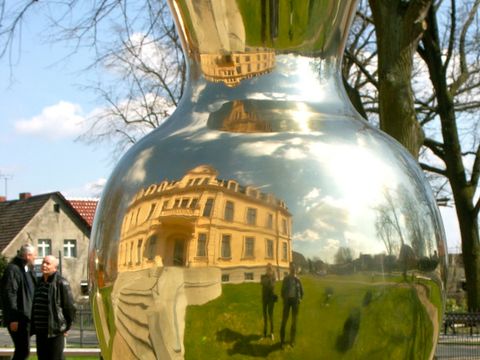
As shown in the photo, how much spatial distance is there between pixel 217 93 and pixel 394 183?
0.32 metres

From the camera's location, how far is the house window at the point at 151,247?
46.2 inches

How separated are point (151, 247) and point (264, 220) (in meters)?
0.17

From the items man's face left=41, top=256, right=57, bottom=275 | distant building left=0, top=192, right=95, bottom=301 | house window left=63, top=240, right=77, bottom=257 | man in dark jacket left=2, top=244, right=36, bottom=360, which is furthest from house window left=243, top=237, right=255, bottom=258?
house window left=63, top=240, right=77, bottom=257

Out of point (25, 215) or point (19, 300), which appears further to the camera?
point (25, 215)

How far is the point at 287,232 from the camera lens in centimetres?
114

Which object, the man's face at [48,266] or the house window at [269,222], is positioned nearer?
the house window at [269,222]

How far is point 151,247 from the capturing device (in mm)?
1179

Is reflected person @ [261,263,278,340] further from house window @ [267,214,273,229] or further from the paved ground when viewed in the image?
the paved ground

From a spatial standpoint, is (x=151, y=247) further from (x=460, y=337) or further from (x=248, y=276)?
(x=460, y=337)

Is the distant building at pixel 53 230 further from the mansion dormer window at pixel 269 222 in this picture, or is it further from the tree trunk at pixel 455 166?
the mansion dormer window at pixel 269 222

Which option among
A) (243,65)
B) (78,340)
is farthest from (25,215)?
(243,65)

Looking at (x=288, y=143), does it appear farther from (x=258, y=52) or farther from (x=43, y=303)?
(x=43, y=303)

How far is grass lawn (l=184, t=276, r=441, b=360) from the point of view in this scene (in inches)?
44.1

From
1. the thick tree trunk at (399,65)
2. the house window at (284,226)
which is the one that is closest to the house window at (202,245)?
the house window at (284,226)
